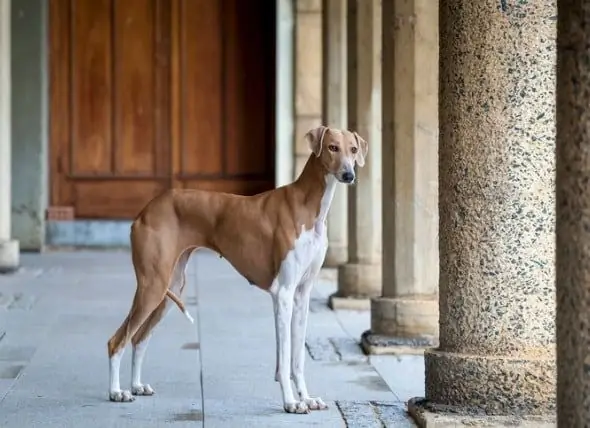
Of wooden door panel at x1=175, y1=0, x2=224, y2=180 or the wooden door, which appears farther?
wooden door panel at x1=175, y1=0, x2=224, y2=180

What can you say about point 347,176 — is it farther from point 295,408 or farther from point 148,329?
point 148,329

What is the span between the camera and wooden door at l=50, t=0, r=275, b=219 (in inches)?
717

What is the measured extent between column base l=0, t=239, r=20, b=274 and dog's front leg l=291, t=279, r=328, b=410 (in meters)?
8.21

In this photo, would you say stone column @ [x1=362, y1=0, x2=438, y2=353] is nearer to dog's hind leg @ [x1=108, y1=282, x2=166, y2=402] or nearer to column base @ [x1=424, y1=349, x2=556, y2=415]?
dog's hind leg @ [x1=108, y1=282, x2=166, y2=402]

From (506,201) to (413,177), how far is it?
2.89 m

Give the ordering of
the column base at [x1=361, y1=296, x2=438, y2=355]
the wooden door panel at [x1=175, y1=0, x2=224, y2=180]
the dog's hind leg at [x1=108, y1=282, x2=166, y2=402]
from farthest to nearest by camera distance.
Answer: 1. the wooden door panel at [x1=175, y1=0, x2=224, y2=180]
2. the column base at [x1=361, y1=296, x2=438, y2=355]
3. the dog's hind leg at [x1=108, y1=282, x2=166, y2=402]

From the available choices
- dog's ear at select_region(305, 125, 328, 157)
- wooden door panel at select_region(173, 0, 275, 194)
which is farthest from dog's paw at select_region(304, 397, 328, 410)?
wooden door panel at select_region(173, 0, 275, 194)

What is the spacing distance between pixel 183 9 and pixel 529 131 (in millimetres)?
12965

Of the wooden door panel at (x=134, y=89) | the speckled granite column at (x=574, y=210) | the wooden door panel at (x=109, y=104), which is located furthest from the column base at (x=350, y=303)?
the wooden door panel at (x=134, y=89)

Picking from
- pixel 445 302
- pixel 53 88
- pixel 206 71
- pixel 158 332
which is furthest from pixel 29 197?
pixel 445 302

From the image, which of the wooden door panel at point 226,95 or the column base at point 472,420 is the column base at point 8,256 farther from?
the column base at point 472,420

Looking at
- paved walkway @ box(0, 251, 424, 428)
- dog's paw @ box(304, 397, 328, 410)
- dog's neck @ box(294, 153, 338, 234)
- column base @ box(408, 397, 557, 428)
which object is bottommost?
paved walkway @ box(0, 251, 424, 428)

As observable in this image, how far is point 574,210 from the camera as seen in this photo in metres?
3.54

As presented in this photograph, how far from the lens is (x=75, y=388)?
7039 millimetres
